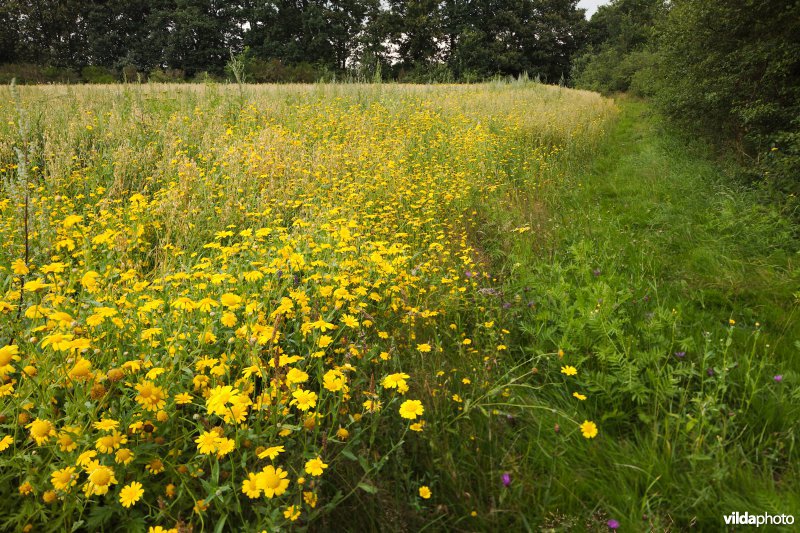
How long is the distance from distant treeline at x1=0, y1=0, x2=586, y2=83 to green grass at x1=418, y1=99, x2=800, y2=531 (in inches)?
1165

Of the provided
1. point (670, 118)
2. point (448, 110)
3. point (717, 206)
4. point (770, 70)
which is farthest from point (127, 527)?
point (670, 118)

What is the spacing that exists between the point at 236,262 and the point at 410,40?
1632 inches

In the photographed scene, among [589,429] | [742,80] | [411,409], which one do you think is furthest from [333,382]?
[742,80]

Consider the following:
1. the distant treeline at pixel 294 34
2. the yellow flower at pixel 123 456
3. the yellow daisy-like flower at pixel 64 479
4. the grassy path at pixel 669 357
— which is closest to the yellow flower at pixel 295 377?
the yellow flower at pixel 123 456

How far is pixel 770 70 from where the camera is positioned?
4.82 m

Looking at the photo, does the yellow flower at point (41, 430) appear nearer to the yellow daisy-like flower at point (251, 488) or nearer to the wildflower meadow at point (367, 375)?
the wildflower meadow at point (367, 375)

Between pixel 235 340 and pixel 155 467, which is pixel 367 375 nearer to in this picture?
pixel 235 340

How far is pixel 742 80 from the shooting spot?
597 centimetres

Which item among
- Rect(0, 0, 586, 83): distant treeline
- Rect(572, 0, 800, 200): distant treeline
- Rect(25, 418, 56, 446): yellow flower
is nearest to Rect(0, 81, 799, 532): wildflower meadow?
Rect(25, 418, 56, 446): yellow flower

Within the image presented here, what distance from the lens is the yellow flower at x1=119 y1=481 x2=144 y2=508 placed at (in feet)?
3.84

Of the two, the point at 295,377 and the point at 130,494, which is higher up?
the point at 295,377

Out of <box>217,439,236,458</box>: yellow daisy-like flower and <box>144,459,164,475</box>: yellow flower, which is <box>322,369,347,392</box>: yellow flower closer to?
<box>217,439,236,458</box>: yellow daisy-like flower

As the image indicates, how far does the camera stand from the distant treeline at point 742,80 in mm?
4652
